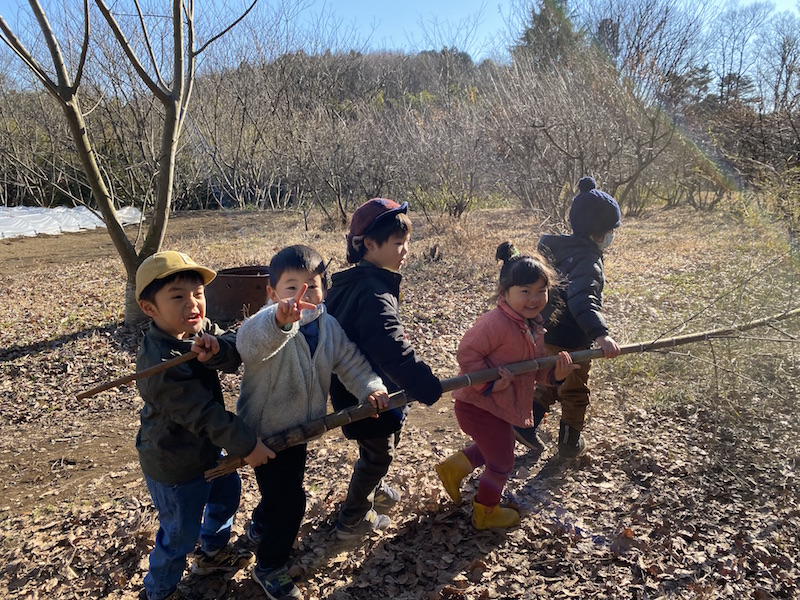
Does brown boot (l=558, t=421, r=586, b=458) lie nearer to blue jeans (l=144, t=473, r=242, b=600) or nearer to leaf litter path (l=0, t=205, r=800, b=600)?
leaf litter path (l=0, t=205, r=800, b=600)

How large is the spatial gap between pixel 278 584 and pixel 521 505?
1.55 m

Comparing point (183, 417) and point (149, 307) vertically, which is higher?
point (149, 307)

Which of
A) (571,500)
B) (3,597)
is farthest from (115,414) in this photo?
(571,500)

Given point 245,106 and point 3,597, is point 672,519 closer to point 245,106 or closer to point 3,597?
point 3,597

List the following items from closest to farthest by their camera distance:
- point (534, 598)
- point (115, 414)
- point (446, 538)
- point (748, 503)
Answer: point (534, 598) < point (446, 538) < point (748, 503) < point (115, 414)

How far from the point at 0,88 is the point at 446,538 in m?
22.7

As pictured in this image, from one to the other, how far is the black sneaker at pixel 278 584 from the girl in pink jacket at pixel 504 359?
111cm

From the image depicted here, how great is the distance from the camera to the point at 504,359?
305 cm

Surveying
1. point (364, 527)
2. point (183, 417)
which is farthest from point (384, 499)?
point (183, 417)

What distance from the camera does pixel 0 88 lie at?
63.9 feet

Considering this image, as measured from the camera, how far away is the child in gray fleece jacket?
2.47 metres

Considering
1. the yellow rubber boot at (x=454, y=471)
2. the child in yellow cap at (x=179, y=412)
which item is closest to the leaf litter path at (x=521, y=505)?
the yellow rubber boot at (x=454, y=471)

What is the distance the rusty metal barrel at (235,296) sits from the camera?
7043 mm

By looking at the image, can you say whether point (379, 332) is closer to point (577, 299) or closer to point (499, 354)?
point (499, 354)
